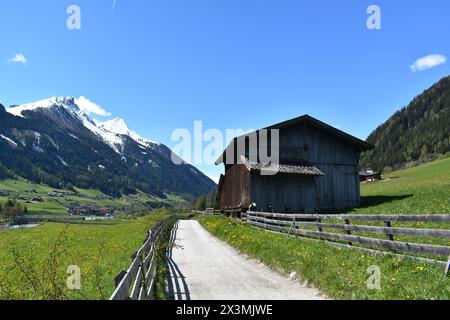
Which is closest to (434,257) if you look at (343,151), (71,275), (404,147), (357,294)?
(357,294)

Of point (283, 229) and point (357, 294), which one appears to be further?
point (283, 229)

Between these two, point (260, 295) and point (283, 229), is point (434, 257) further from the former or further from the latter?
point (283, 229)

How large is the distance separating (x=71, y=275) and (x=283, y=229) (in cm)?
1244

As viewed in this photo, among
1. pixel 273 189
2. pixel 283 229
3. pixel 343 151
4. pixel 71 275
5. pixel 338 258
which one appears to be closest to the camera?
pixel 338 258

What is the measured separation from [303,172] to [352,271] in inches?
889

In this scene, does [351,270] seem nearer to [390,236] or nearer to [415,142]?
[390,236]

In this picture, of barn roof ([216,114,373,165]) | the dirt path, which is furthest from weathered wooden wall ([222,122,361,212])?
the dirt path

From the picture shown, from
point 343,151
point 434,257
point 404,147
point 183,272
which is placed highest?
point 404,147

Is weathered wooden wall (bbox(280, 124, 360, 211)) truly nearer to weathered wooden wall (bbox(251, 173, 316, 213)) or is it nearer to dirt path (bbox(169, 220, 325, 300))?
weathered wooden wall (bbox(251, 173, 316, 213))

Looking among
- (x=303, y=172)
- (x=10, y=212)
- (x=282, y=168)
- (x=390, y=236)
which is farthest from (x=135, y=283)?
(x=10, y=212)

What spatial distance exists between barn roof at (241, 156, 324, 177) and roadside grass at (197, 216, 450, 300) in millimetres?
15971

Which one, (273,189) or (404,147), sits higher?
(404,147)

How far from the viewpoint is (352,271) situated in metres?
11.2
